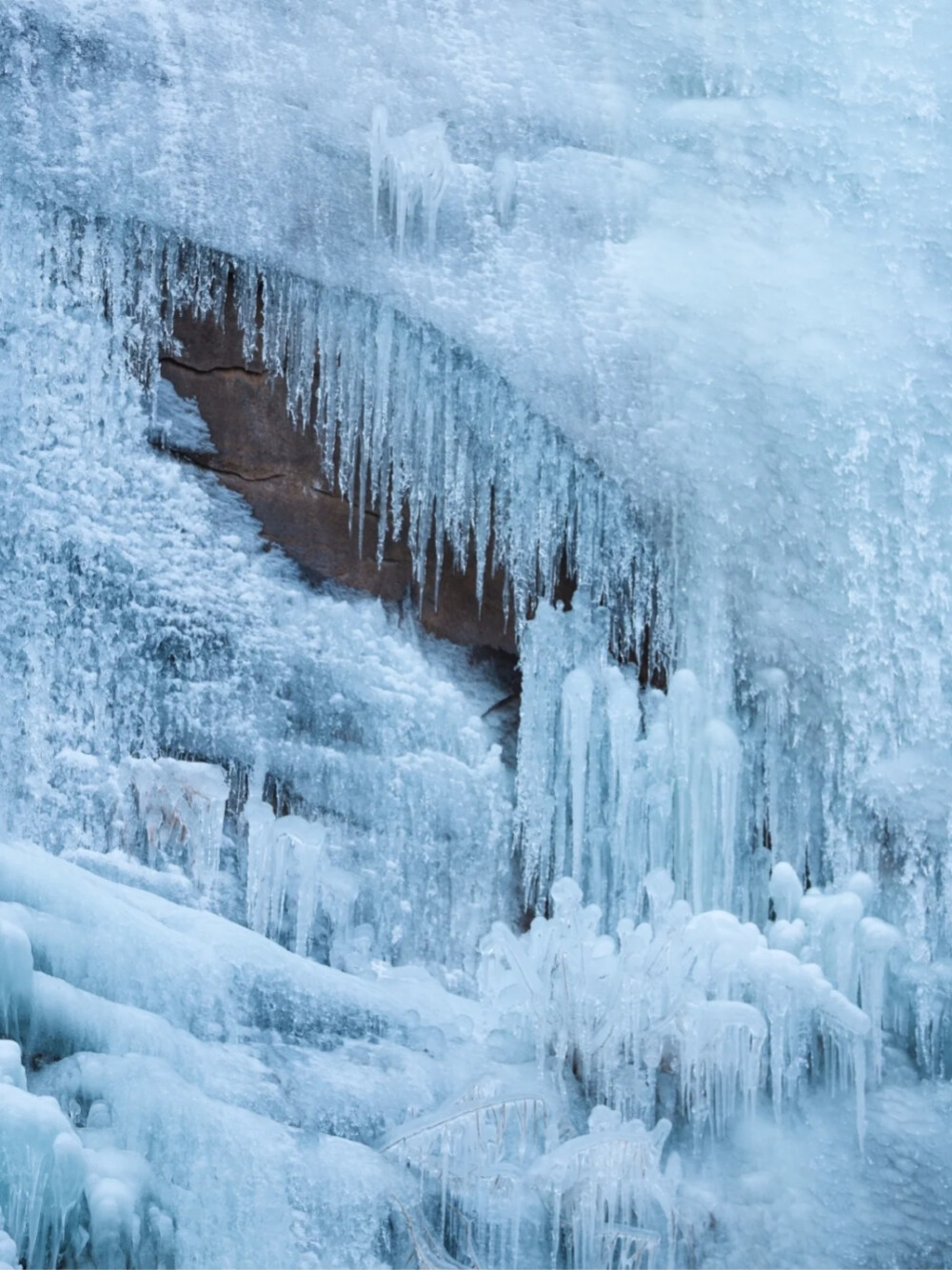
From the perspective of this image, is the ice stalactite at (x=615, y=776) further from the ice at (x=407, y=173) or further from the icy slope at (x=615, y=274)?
the ice at (x=407, y=173)

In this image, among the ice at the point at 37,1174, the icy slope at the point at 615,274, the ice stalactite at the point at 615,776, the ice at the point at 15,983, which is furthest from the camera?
the ice stalactite at the point at 615,776

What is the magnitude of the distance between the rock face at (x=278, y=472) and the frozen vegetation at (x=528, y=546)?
0.27 feet

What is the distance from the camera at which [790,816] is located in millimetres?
7035

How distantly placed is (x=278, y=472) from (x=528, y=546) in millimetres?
1044

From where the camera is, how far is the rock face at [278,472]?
275 inches

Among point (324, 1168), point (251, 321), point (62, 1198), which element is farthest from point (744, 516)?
point (62, 1198)

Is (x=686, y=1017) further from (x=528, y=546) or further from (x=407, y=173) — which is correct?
(x=407, y=173)

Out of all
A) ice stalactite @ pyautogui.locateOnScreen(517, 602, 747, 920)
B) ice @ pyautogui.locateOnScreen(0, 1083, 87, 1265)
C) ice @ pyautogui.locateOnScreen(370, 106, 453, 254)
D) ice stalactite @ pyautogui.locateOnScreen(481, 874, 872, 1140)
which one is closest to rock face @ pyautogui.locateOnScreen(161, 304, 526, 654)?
ice stalactite @ pyautogui.locateOnScreen(517, 602, 747, 920)

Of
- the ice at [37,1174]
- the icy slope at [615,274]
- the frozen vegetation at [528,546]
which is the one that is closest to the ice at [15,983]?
the ice at [37,1174]

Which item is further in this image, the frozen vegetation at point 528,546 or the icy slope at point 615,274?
the icy slope at point 615,274

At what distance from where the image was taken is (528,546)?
6988 millimetres

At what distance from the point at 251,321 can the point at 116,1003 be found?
2809 millimetres

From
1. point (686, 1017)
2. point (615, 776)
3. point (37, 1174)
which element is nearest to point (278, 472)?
point (615, 776)

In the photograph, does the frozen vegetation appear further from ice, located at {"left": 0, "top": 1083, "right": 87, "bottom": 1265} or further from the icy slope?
ice, located at {"left": 0, "top": 1083, "right": 87, "bottom": 1265}
